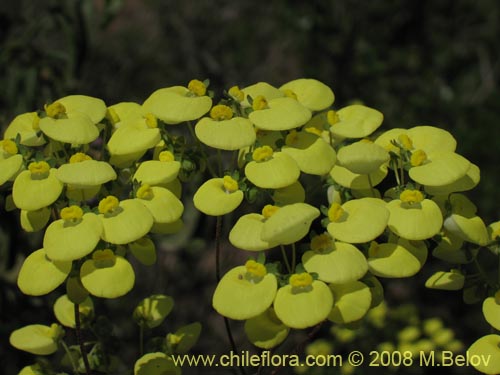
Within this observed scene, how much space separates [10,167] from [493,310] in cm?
Result: 63

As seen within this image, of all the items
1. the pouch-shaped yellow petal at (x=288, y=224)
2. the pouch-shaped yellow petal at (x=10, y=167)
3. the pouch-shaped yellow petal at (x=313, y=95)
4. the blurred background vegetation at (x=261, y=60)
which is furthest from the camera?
the blurred background vegetation at (x=261, y=60)

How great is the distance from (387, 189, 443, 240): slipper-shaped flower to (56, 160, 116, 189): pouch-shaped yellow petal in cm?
34

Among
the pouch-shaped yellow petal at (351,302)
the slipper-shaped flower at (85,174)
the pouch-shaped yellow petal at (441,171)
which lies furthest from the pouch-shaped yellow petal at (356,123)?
the slipper-shaped flower at (85,174)

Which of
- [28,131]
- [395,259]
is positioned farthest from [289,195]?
[28,131]

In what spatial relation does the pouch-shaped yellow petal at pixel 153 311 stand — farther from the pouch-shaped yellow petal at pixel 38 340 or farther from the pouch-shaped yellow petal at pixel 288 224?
the pouch-shaped yellow petal at pixel 288 224

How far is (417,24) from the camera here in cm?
318

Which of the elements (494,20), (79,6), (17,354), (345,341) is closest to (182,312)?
(345,341)

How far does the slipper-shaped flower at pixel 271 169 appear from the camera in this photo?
34.0 inches

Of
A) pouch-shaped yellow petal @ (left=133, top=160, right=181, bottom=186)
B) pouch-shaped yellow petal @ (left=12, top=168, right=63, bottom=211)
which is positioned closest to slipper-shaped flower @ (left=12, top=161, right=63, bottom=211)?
pouch-shaped yellow petal @ (left=12, top=168, right=63, bottom=211)

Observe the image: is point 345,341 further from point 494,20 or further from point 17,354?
point 494,20

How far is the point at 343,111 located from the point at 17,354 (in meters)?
0.94

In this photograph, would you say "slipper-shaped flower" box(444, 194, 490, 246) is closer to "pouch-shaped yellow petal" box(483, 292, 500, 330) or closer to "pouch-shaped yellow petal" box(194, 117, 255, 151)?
"pouch-shaped yellow petal" box(483, 292, 500, 330)

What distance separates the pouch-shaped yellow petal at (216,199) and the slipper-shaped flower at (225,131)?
6 centimetres

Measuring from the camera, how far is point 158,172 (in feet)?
2.96
